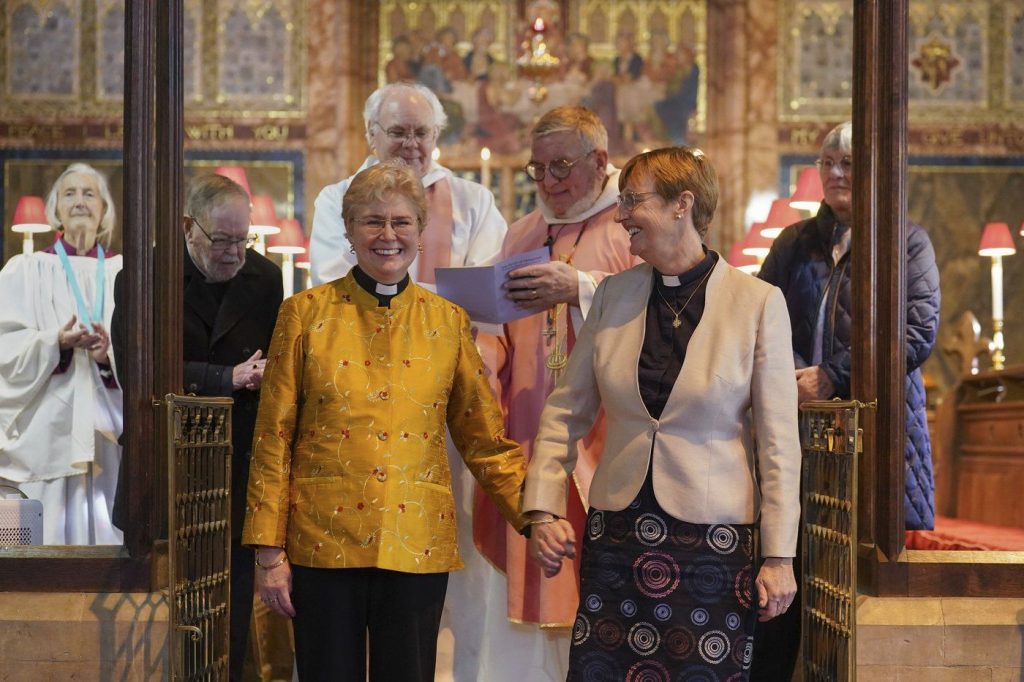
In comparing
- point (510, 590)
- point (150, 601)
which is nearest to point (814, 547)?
point (510, 590)

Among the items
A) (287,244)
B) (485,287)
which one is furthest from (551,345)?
(287,244)

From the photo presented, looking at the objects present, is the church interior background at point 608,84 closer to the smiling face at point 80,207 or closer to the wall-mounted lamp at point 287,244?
the wall-mounted lamp at point 287,244

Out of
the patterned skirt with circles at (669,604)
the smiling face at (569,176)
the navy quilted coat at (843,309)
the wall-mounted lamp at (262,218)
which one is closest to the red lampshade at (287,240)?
the wall-mounted lamp at (262,218)

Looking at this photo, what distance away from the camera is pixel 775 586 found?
116 inches

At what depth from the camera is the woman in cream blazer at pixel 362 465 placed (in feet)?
10.3

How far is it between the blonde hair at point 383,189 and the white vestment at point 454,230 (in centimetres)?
143

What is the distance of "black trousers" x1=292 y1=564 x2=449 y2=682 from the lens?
3129 mm

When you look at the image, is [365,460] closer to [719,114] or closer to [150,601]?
[150,601]

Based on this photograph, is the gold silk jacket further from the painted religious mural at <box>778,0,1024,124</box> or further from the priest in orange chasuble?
the painted religious mural at <box>778,0,1024,124</box>

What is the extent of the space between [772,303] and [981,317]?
6959mm

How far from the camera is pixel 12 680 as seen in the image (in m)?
4.11

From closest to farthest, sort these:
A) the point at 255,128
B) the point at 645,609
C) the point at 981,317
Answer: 1. the point at 645,609
2. the point at 981,317
3. the point at 255,128

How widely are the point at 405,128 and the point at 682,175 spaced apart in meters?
1.70

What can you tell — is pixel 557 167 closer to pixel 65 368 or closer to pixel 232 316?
pixel 232 316
